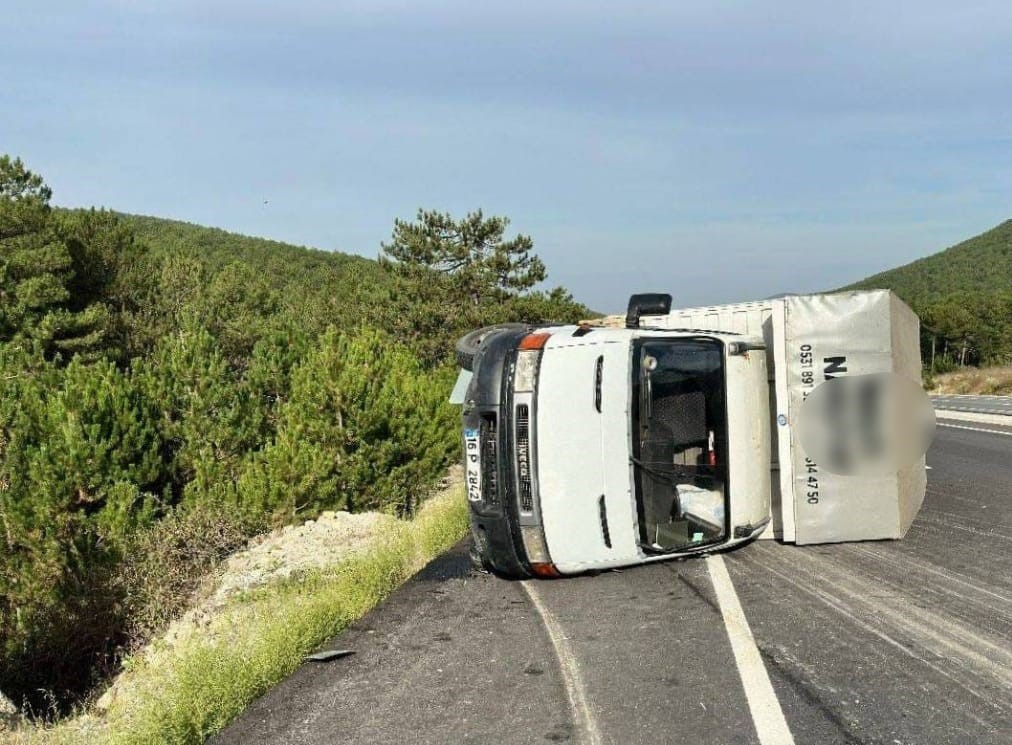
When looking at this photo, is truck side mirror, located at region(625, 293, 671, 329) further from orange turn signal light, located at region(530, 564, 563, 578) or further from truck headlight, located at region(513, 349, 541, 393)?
orange turn signal light, located at region(530, 564, 563, 578)

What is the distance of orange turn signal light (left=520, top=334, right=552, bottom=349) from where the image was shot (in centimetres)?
632

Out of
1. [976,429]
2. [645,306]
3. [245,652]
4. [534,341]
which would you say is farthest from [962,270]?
[245,652]

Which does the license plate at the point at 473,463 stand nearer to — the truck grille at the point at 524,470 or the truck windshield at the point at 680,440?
the truck grille at the point at 524,470

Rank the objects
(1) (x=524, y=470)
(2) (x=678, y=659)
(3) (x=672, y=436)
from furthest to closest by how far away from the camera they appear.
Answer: (3) (x=672, y=436) → (1) (x=524, y=470) → (2) (x=678, y=659)

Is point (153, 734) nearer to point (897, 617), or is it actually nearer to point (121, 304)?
point (897, 617)

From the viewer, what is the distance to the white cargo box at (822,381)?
714 centimetres

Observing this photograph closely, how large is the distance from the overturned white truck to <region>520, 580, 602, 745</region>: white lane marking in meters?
0.42

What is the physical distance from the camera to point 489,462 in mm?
6250

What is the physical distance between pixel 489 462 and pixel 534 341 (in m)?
1.03

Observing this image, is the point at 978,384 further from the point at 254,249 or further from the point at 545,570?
the point at 254,249

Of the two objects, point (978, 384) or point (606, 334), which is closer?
point (606, 334)

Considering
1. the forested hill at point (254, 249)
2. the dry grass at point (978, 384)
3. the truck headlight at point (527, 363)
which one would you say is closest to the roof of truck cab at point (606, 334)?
the truck headlight at point (527, 363)

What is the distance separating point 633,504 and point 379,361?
46.5 feet

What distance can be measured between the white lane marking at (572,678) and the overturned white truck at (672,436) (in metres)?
0.42
